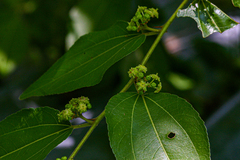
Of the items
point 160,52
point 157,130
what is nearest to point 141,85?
point 157,130

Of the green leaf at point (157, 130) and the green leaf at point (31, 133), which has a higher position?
the green leaf at point (31, 133)

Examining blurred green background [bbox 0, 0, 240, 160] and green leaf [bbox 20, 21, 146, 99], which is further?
blurred green background [bbox 0, 0, 240, 160]

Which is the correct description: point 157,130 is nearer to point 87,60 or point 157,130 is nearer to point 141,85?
point 141,85

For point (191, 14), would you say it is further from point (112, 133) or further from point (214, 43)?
point (214, 43)

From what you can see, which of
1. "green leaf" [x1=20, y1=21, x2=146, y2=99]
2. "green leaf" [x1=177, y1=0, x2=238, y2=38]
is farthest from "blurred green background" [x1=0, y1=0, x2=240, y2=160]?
"green leaf" [x1=177, y1=0, x2=238, y2=38]

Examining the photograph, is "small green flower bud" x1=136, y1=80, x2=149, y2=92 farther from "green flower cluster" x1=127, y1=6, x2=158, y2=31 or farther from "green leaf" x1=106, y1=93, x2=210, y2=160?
"green flower cluster" x1=127, y1=6, x2=158, y2=31

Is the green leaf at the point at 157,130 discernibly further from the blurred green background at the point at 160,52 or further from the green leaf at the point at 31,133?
the blurred green background at the point at 160,52

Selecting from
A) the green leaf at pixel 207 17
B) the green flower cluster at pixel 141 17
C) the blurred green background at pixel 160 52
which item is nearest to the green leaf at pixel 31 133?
the green flower cluster at pixel 141 17
